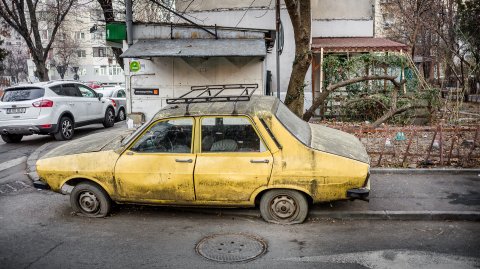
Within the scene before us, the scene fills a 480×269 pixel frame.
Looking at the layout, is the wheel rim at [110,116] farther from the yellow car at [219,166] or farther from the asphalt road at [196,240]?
the yellow car at [219,166]

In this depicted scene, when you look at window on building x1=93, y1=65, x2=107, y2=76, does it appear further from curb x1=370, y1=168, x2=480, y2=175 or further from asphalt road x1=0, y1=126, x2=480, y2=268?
curb x1=370, y1=168, x2=480, y2=175

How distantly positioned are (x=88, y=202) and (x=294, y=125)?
313cm

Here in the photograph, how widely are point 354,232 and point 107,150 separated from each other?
3496 millimetres

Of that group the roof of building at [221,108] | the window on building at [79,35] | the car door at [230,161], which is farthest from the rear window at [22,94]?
the window on building at [79,35]

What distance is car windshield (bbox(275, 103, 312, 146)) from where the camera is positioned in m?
5.55

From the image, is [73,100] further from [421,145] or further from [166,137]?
[421,145]

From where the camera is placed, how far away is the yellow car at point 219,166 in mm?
5301

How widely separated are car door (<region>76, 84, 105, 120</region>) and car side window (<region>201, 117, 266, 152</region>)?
30.0 ft

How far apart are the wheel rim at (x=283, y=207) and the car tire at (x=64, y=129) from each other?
338 inches

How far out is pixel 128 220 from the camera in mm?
5844

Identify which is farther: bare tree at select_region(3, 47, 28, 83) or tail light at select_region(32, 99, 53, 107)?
bare tree at select_region(3, 47, 28, 83)

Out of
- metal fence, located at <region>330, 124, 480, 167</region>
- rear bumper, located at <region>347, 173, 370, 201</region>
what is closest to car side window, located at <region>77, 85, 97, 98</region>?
metal fence, located at <region>330, 124, 480, 167</region>

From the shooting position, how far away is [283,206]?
18.0 ft

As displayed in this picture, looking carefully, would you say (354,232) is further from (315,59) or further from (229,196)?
(315,59)
